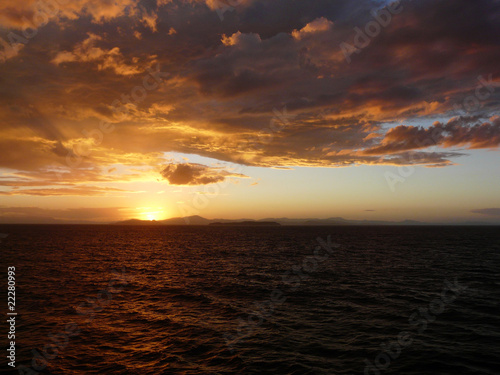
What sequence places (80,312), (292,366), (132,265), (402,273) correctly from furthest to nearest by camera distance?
(132,265)
(402,273)
(80,312)
(292,366)

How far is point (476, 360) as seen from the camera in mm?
18859

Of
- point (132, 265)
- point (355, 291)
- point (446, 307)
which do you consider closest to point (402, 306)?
point (446, 307)

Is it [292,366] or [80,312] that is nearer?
[292,366]

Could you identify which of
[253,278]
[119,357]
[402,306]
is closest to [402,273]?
[402,306]

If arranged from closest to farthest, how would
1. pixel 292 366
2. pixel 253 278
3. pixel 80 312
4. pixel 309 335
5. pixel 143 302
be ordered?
1. pixel 292 366
2. pixel 309 335
3. pixel 80 312
4. pixel 143 302
5. pixel 253 278

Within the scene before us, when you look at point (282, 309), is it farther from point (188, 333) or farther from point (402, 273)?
point (402, 273)

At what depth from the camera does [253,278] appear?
45.3 metres

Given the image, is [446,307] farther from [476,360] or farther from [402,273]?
[402,273]

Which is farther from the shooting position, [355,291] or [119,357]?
[355,291]

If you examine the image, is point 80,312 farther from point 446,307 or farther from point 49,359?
point 446,307

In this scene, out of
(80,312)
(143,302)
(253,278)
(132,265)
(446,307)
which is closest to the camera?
(80,312)

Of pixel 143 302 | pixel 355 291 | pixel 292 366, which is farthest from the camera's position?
pixel 355 291

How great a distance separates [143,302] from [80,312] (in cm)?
607

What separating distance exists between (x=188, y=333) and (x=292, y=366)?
8960 millimetres
